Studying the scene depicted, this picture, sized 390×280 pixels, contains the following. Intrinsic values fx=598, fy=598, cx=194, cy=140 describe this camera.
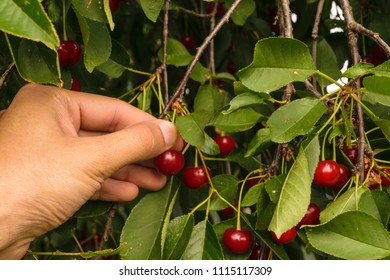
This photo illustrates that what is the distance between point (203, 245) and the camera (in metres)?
1.24

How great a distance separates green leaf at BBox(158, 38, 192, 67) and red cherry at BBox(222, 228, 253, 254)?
449 millimetres

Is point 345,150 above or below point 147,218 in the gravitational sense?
above

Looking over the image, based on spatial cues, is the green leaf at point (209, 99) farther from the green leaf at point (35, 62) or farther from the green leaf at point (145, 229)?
the green leaf at point (35, 62)

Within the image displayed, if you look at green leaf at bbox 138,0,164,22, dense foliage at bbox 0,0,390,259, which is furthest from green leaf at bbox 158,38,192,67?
green leaf at bbox 138,0,164,22

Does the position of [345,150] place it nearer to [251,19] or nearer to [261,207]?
[261,207]

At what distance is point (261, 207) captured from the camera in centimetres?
120

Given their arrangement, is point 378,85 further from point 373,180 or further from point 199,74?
point 199,74

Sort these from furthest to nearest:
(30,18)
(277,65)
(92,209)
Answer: (92,209) → (277,65) → (30,18)

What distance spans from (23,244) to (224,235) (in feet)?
1.43

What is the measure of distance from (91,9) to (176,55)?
402 millimetres

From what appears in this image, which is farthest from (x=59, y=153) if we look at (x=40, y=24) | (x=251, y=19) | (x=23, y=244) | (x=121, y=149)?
(x=251, y=19)

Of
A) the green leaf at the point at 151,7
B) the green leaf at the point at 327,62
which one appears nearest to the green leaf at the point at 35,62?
the green leaf at the point at 151,7

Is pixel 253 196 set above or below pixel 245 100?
below

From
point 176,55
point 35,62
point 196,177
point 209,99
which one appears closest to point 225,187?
point 196,177
